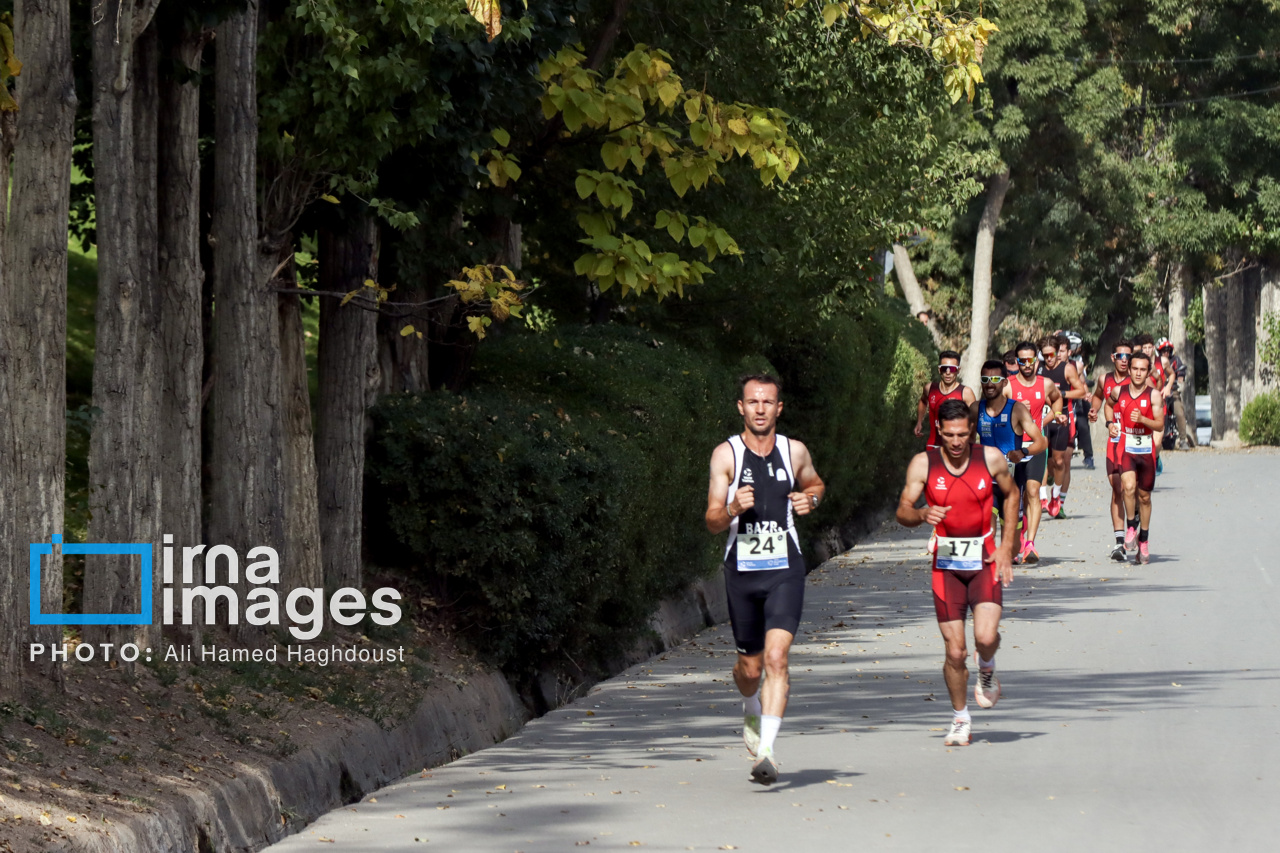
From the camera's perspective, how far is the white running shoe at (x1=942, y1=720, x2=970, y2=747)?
10.1m

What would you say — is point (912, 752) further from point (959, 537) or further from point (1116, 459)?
point (1116, 459)

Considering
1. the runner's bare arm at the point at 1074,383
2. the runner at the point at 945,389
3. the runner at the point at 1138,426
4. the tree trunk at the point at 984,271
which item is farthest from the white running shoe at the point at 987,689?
the tree trunk at the point at 984,271

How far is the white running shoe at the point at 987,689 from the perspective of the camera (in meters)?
10.8

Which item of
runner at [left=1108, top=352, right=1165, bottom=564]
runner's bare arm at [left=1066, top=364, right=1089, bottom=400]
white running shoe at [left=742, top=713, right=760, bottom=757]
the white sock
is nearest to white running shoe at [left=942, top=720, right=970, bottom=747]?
white running shoe at [left=742, top=713, right=760, bottom=757]

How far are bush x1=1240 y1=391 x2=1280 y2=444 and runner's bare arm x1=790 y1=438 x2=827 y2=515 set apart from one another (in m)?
38.4

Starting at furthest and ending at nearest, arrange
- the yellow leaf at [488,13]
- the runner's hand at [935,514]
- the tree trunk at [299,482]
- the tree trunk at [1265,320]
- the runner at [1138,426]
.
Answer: the tree trunk at [1265,320], the runner at [1138,426], the tree trunk at [299,482], the runner's hand at [935,514], the yellow leaf at [488,13]

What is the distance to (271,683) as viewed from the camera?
34.3 ft

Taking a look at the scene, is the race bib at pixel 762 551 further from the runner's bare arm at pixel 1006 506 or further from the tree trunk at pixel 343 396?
the tree trunk at pixel 343 396

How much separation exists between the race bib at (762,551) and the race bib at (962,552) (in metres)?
1.39

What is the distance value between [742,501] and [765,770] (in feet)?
4.11

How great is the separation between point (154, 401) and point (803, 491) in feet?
11.5

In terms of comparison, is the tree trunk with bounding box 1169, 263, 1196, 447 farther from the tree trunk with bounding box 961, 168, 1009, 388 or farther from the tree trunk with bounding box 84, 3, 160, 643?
the tree trunk with bounding box 84, 3, 160, 643

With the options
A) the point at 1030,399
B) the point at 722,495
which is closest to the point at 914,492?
the point at 722,495

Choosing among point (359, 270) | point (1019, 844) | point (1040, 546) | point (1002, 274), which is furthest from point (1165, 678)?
point (1002, 274)
